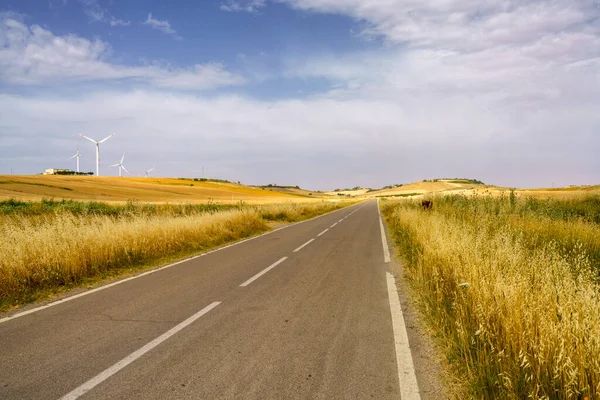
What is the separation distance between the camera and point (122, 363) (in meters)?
4.06

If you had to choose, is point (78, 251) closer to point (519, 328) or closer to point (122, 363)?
point (122, 363)

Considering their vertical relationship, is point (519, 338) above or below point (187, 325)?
above

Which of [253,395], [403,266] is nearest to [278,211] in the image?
[403,266]

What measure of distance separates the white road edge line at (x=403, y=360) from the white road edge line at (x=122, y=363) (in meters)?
2.86

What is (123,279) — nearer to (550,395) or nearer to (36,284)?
(36,284)

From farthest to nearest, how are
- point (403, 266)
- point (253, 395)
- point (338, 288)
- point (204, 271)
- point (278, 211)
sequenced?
point (278, 211) < point (403, 266) < point (204, 271) < point (338, 288) < point (253, 395)

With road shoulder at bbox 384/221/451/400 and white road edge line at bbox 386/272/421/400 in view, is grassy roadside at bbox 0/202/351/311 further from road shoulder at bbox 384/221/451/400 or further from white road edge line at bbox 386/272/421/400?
road shoulder at bbox 384/221/451/400

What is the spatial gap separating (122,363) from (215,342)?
1041 mm

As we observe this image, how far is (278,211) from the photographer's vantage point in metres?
30.4

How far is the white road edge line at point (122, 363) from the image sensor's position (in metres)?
3.48

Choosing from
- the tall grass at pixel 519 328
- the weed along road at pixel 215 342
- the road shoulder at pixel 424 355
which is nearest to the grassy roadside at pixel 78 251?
the weed along road at pixel 215 342

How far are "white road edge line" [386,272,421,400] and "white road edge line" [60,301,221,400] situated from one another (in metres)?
2.86

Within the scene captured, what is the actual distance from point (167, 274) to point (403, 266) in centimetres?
592

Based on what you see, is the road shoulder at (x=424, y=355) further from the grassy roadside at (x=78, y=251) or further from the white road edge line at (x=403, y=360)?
the grassy roadside at (x=78, y=251)
